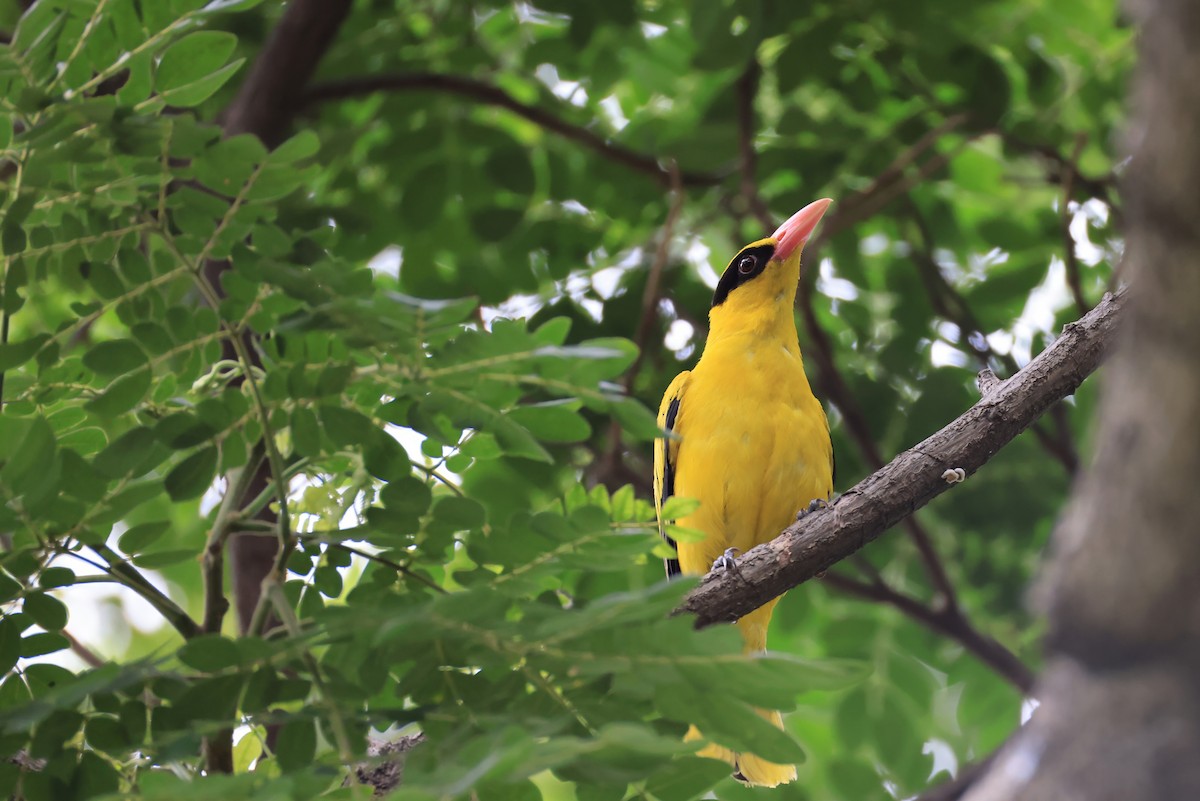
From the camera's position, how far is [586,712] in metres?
2.06

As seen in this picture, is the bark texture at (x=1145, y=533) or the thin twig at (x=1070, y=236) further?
the thin twig at (x=1070, y=236)

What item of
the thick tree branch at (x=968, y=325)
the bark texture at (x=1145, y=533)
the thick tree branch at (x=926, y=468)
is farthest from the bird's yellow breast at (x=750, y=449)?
the bark texture at (x=1145, y=533)

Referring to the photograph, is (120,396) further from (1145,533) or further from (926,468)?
(1145,533)

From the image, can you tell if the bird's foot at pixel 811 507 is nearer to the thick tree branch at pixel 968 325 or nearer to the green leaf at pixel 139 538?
the thick tree branch at pixel 968 325

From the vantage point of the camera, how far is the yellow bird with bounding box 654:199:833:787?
4.16 metres

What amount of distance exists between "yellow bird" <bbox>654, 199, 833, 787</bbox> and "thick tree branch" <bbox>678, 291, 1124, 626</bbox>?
126cm

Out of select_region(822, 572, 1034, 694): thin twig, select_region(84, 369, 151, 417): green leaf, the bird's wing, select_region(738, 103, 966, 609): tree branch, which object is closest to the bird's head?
select_region(738, 103, 966, 609): tree branch

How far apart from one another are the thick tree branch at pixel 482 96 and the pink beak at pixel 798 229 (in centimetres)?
68

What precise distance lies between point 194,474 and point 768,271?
2742 mm

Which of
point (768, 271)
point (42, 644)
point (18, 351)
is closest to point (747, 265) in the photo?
point (768, 271)

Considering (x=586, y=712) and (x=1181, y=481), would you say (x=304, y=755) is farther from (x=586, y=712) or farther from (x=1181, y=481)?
(x=1181, y=481)

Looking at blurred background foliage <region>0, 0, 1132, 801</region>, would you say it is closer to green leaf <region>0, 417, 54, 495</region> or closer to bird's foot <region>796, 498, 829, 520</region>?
green leaf <region>0, 417, 54, 495</region>

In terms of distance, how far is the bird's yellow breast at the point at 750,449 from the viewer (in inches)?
164

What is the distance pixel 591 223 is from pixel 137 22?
3093mm
